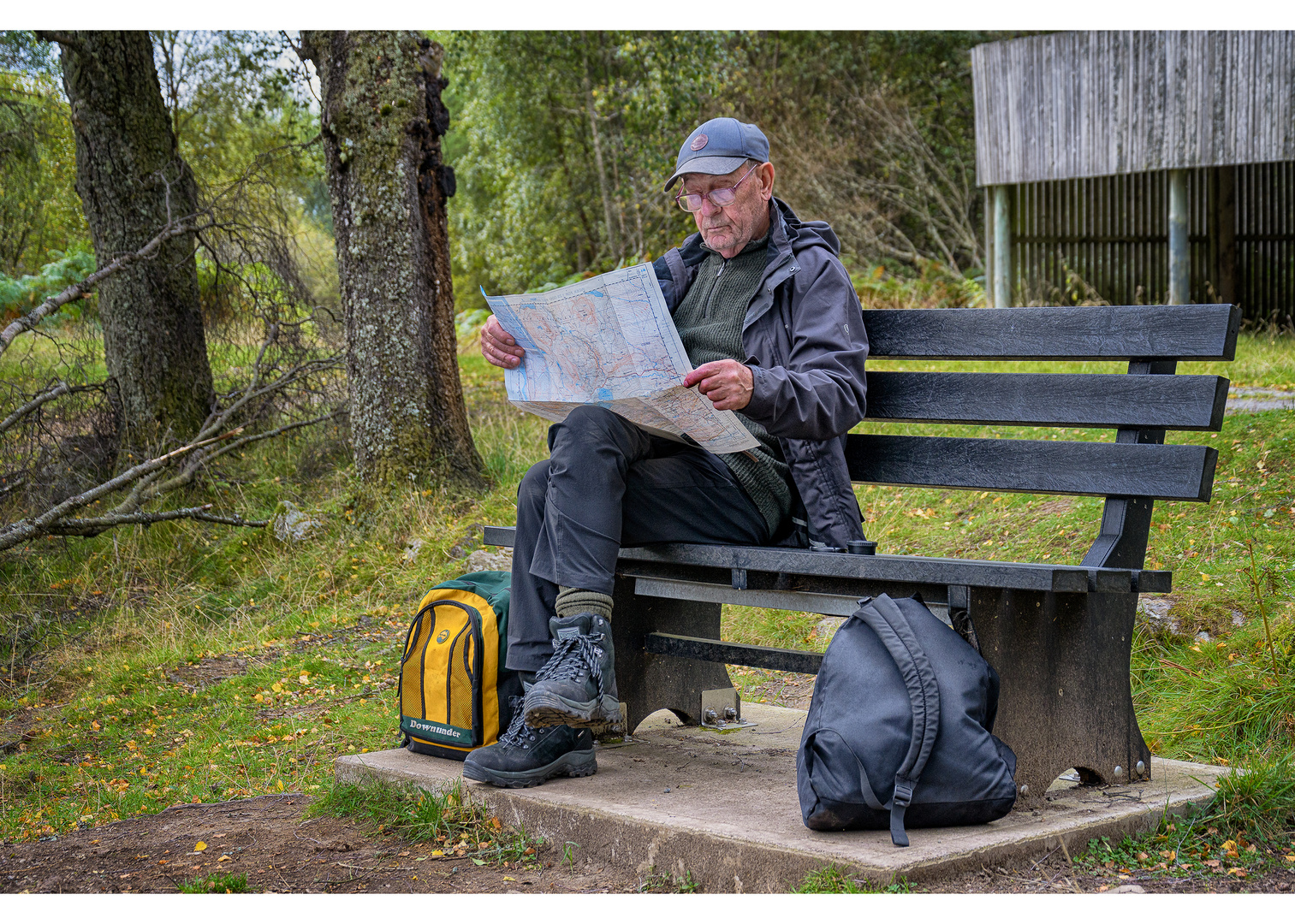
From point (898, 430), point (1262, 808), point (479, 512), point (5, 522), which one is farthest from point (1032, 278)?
point (1262, 808)

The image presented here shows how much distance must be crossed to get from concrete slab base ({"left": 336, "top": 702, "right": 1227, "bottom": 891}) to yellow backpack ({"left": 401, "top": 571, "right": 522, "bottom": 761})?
0.27 ft

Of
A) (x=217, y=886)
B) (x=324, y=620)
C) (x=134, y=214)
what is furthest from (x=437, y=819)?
(x=134, y=214)

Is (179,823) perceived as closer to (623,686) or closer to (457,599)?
(457,599)

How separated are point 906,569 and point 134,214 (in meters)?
7.12

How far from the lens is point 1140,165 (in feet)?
42.6

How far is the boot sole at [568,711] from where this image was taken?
272 cm

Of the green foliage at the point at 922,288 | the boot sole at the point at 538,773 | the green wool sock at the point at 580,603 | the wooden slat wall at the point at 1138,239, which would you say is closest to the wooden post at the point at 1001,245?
the green foliage at the point at 922,288

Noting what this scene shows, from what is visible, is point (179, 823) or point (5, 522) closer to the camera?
point (179, 823)

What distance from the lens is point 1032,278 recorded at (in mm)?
16344

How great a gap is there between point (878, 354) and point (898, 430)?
4.17 m

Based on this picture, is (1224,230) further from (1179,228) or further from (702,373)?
(702,373)

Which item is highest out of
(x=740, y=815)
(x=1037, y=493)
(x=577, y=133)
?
(x=577, y=133)

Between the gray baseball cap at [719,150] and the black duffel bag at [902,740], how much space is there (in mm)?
1310

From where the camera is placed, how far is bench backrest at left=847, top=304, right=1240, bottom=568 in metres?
2.83
